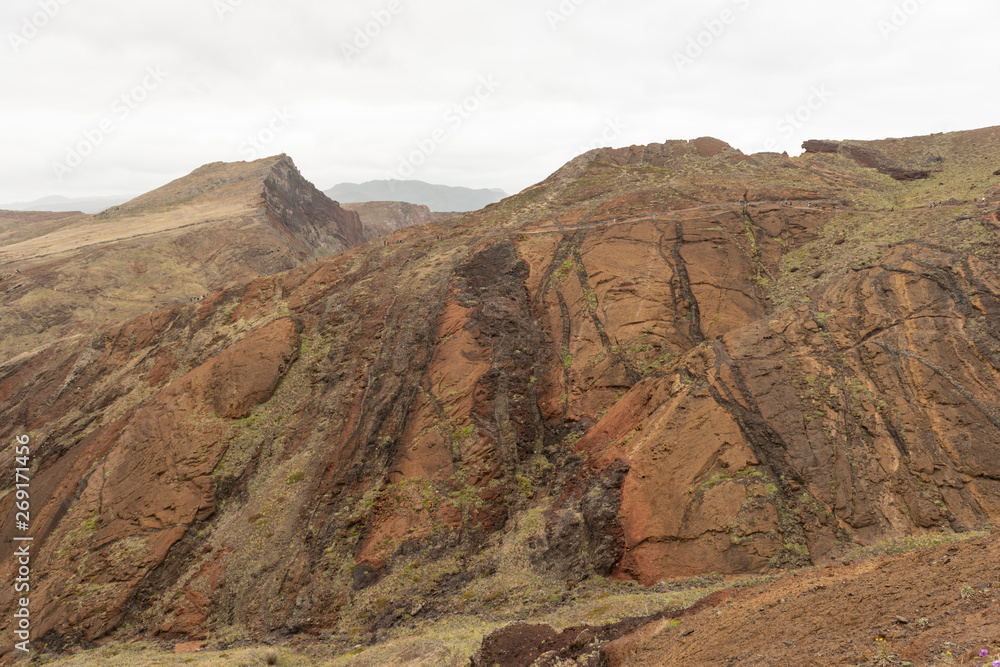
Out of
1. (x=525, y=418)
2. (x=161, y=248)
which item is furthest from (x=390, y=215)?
(x=525, y=418)

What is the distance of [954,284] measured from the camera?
653 inches

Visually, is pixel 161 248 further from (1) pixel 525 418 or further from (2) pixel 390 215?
(2) pixel 390 215

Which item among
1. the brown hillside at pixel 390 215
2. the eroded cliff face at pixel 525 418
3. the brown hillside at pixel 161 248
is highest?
the brown hillside at pixel 390 215

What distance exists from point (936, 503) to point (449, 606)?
1341cm

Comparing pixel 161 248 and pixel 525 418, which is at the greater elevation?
pixel 161 248

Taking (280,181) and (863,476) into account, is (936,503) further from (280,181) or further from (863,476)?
(280,181)

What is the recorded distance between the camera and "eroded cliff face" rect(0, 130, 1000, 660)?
46.8ft

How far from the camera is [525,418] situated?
63.3 ft

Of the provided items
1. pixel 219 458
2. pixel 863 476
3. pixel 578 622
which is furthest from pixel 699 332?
pixel 219 458

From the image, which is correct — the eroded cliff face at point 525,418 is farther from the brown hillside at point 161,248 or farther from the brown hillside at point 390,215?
the brown hillside at point 390,215

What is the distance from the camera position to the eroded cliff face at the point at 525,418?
14.3 m

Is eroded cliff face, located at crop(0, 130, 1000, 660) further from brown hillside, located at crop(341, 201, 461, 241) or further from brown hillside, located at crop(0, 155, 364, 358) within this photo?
brown hillside, located at crop(341, 201, 461, 241)

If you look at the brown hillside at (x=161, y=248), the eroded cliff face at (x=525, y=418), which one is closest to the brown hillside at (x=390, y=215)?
the brown hillside at (x=161, y=248)

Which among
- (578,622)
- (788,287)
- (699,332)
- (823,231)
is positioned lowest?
(578,622)
